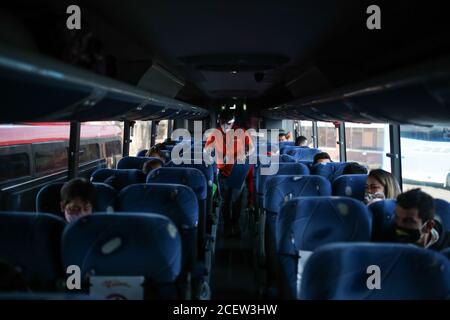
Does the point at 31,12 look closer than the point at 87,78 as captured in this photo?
No

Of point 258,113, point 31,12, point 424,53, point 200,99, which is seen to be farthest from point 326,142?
point 31,12

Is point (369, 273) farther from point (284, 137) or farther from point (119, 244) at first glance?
point (284, 137)

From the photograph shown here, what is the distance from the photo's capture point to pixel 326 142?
13.2 meters

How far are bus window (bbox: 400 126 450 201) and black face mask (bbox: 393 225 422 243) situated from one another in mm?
1258

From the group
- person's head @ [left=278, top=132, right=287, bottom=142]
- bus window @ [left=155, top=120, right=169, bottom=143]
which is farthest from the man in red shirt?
person's head @ [left=278, top=132, right=287, bottom=142]

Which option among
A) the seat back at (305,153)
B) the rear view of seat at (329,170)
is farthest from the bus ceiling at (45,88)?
the seat back at (305,153)

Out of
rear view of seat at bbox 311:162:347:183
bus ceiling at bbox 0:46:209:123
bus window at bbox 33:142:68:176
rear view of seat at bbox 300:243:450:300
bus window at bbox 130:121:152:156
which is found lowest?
rear view of seat at bbox 300:243:450:300

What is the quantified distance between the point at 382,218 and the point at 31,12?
3.02 m

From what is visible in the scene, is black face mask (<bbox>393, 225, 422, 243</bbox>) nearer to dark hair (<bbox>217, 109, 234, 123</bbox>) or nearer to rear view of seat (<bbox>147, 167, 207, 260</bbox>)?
rear view of seat (<bbox>147, 167, 207, 260</bbox>)

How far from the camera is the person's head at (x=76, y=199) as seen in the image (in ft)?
11.7

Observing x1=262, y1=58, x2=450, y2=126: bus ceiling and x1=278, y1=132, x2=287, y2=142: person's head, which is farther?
x1=278, y1=132, x2=287, y2=142: person's head

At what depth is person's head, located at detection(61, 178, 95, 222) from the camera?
3.57 metres

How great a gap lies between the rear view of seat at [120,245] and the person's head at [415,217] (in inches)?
63.3
